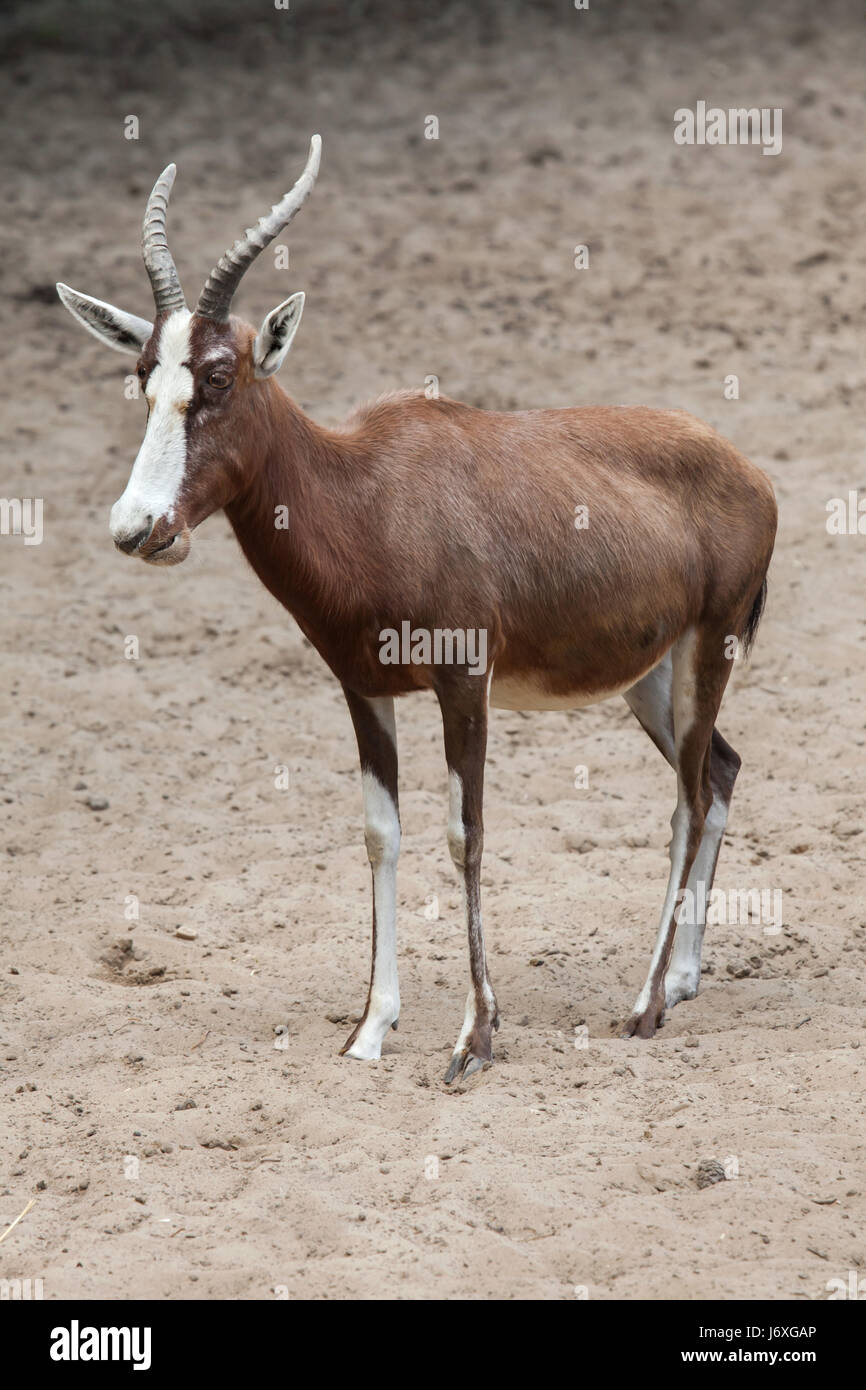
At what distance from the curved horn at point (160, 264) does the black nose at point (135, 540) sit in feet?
2.49

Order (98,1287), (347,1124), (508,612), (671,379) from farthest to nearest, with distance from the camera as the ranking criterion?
(671,379) < (508,612) < (347,1124) < (98,1287)

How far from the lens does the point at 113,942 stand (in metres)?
6.59

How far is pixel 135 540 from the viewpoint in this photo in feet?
16.0

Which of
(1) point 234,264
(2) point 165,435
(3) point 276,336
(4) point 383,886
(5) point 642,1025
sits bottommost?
(5) point 642,1025

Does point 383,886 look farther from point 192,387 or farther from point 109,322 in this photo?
point 109,322

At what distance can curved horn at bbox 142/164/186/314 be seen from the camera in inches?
203

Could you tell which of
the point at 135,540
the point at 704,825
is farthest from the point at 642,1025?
the point at 135,540

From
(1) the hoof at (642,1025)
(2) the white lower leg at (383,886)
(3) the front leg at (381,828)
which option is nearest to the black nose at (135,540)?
(3) the front leg at (381,828)

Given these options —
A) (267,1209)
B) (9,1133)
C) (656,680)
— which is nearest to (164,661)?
(656,680)

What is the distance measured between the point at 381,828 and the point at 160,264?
86.4 inches

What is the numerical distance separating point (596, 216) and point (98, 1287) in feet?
36.8

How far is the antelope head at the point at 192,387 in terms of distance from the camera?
16.3 feet

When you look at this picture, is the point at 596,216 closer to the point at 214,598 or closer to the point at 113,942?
the point at 214,598

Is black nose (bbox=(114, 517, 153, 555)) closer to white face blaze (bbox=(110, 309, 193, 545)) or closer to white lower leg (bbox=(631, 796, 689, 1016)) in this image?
white face blaze (bbox=(110, 309, 193, 545))
